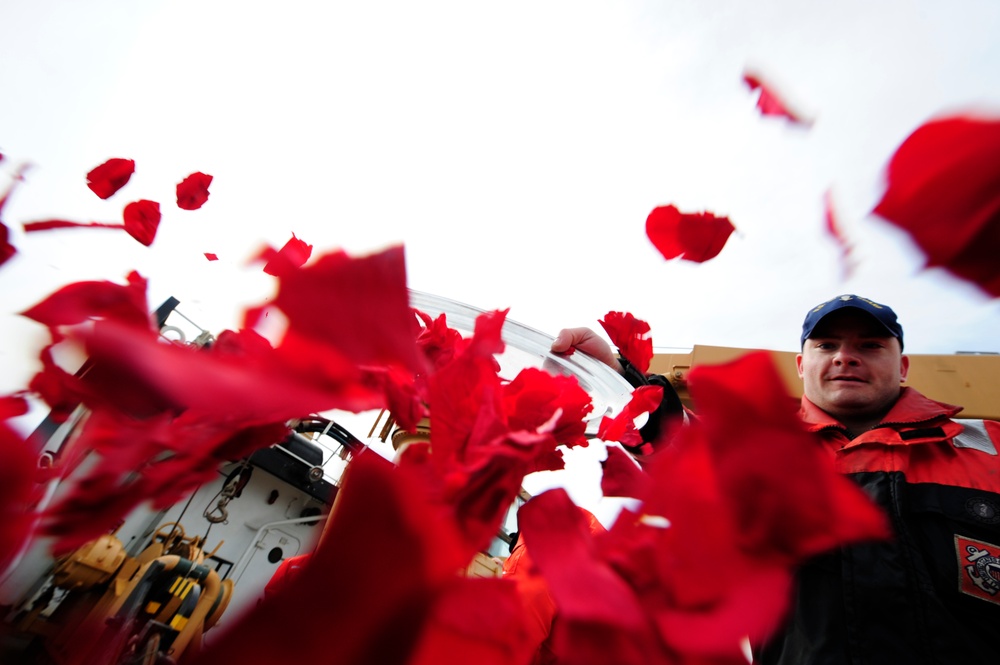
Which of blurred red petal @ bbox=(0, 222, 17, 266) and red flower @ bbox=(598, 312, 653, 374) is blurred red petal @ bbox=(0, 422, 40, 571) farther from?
red flower @ bbox=(598, 312, 653, 374)

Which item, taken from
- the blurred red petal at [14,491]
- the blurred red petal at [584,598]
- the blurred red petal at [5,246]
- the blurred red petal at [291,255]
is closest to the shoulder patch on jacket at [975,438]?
the blurred red petal at [584,598]

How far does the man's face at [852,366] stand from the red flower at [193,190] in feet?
6.04

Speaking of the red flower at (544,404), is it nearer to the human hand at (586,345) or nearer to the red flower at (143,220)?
the human hand at (586,345)

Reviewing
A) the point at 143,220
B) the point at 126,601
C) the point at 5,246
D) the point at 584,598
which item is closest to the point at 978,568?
the point at 584,598

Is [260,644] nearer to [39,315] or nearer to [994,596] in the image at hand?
[39,315]

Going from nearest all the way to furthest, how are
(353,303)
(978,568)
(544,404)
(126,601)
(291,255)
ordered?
(353,303) → (544,404) → (978,568) → (291,255) → (126,601)

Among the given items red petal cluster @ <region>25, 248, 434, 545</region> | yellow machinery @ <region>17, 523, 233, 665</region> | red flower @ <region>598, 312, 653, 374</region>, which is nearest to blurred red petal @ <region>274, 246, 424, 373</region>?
red petal cluster @ <region>25, 248, 434, 545</region>

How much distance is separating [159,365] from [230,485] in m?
3.01

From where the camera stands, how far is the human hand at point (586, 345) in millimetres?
1187

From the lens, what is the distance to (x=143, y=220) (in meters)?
1.19

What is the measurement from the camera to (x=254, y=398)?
0.41m

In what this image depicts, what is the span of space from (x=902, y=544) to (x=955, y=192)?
0.74 meters

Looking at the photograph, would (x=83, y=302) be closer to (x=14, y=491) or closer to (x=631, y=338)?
(x=14, y=491)

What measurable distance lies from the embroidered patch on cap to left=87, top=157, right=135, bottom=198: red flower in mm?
2133
